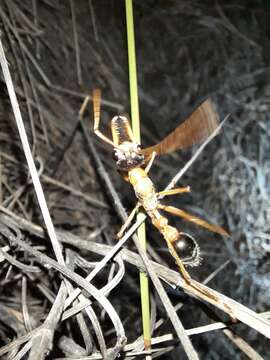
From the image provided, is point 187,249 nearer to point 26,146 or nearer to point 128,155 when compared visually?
point 128,155

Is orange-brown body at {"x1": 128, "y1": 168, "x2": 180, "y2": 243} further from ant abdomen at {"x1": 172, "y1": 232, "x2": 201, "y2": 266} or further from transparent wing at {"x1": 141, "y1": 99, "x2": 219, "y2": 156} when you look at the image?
transparent wing at {"x1": 141, "y1": 99, "x2": 219, "y2": 156}

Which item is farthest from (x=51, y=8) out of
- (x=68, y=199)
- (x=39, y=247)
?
(x=39, y=247)

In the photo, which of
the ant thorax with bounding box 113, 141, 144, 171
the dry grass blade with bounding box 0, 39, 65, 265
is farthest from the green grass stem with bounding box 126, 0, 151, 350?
the dry grass blade with bounding box 0, 39, 65, 265

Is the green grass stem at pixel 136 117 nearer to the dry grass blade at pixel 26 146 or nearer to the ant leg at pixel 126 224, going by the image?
the ant leg at pixel 126 224

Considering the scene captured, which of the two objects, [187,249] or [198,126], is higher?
[198,126]

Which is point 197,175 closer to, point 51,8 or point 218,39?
point 218,39

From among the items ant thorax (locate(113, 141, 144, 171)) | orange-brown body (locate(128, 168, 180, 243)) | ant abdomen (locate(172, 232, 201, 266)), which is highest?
ant thorax (locate(113, 141, 144, 171))

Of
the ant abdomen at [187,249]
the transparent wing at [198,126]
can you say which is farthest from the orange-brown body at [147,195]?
the transparent wing at [198,126]

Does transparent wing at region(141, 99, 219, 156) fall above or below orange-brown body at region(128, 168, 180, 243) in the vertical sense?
above

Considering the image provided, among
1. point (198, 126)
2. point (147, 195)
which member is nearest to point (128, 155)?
point (147, 195)
